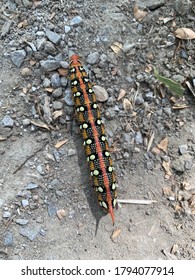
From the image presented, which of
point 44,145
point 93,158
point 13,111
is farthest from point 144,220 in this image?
point 13,111

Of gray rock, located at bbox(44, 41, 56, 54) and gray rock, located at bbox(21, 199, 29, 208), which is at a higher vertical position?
gray rock, located at bbox(44, 41, 56, 54)

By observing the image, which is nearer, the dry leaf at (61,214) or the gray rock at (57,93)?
the dry leaf at (61,214)

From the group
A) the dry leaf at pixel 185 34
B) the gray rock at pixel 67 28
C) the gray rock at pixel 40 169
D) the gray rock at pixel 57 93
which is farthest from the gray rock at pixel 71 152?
the dry leaf at pixel 185 34

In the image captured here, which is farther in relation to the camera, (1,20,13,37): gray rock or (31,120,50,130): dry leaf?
(1,20,13,37): gray rock

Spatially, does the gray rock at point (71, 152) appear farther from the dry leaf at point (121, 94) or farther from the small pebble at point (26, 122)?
the dry leaf at point (121, 94)

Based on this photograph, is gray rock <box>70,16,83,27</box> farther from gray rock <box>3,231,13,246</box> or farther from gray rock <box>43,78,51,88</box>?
gray rock <box>3,231,13,246</box>

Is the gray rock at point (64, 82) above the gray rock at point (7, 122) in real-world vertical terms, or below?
above

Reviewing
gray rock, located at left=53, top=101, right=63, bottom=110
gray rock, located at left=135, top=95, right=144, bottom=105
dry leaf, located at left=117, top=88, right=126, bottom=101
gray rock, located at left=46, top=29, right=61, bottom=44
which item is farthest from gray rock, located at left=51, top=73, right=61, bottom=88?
gray rock, located at left=135, top=95, right=144, bottom=105
